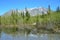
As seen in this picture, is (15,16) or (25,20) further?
(15,16)

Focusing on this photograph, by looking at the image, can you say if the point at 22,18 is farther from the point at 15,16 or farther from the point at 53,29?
the point at 53,29

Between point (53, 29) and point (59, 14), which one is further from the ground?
point (59, 14)

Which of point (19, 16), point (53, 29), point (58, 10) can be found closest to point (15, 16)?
point (19, 16)

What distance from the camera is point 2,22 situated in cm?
Answer: 11975

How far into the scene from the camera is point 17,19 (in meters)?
120

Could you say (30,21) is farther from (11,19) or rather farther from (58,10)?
(58,10)

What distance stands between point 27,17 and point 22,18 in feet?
11.4

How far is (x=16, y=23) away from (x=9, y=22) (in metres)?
7.32

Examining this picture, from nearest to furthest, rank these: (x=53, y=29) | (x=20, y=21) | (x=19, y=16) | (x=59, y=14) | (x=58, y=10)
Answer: (x=53, y=29) < (x=59, y=14) < (x=58, y=10) < (x=20, y=21) < (x=19, y=16)

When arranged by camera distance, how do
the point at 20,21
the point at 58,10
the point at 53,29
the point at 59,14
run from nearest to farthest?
the point at 53,29 → the point at 59,14 → the point at 58,10 → the point at 20,21

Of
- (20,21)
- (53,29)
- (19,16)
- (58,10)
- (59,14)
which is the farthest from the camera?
(19,16)

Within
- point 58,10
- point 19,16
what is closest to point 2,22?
point 19,16

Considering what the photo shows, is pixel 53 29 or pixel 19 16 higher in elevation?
pixel 19 16

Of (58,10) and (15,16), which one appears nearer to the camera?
(58,10)
